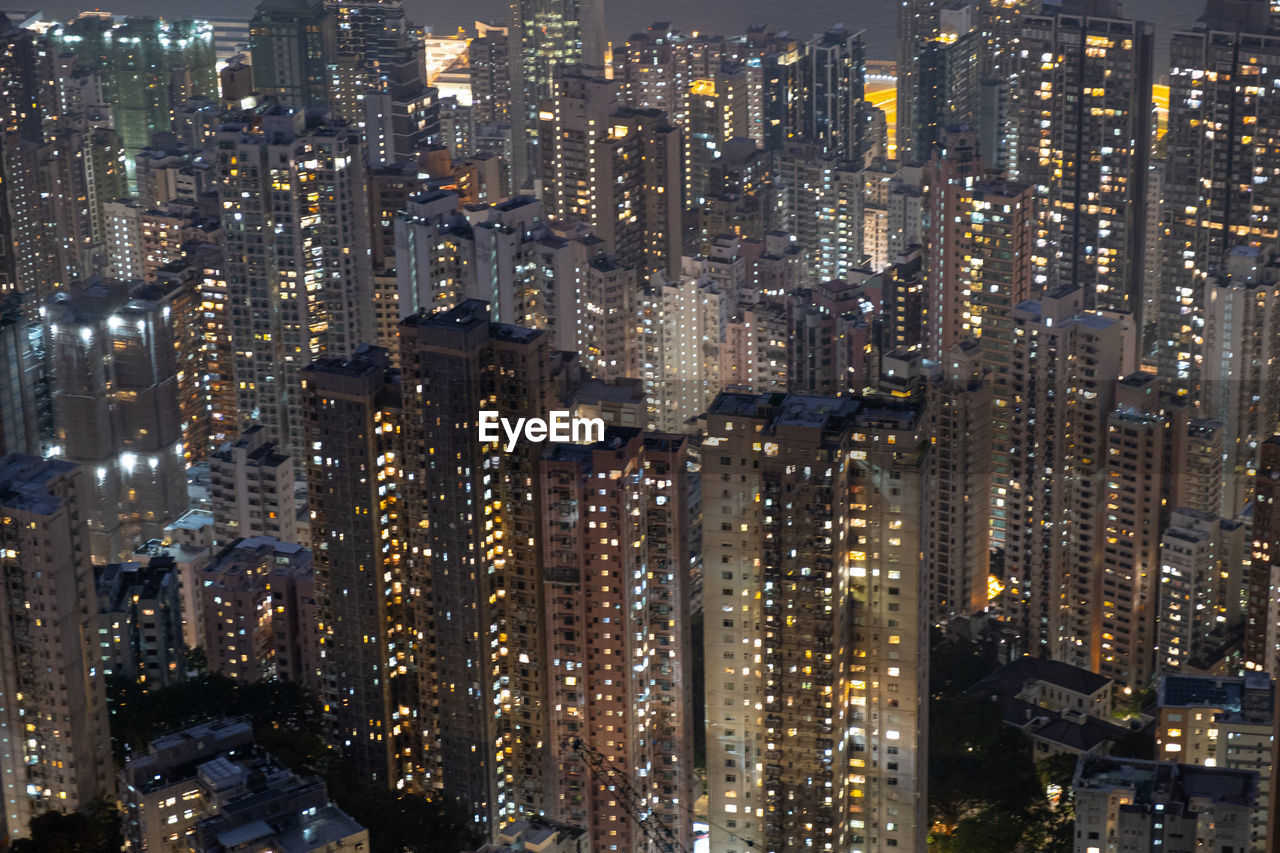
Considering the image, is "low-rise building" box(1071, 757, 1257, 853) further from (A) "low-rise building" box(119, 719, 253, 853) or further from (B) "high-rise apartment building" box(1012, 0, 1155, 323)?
(B) "high-rise apartment building" box(1012, 0, 1155, 323)

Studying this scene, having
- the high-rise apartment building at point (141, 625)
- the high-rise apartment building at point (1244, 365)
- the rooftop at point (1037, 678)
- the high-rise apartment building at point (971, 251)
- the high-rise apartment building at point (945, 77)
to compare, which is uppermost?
the high-rise apartment building at point (945, 77)

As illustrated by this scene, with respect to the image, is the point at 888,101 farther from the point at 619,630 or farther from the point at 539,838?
the point at 539,838

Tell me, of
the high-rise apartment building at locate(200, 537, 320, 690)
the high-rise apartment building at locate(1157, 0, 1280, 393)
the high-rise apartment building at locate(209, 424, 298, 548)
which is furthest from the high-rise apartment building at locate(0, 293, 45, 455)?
the high-rise apartment building at locate(1157, 0, 1280, 393)

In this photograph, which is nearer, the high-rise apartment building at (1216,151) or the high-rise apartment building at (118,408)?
the high-rise apartment building at (118,408)

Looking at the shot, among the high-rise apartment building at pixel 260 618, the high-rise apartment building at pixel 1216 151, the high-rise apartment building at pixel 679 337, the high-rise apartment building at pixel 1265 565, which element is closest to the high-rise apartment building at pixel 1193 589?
the high-rise apartment building at pixel 1265 565

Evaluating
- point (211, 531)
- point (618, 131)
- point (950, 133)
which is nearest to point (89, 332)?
point (211, 531)

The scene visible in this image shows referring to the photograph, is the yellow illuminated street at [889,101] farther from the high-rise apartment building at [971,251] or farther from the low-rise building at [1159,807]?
the low-rise building at [1159,807]

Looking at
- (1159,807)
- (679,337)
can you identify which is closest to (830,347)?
(679,337)
